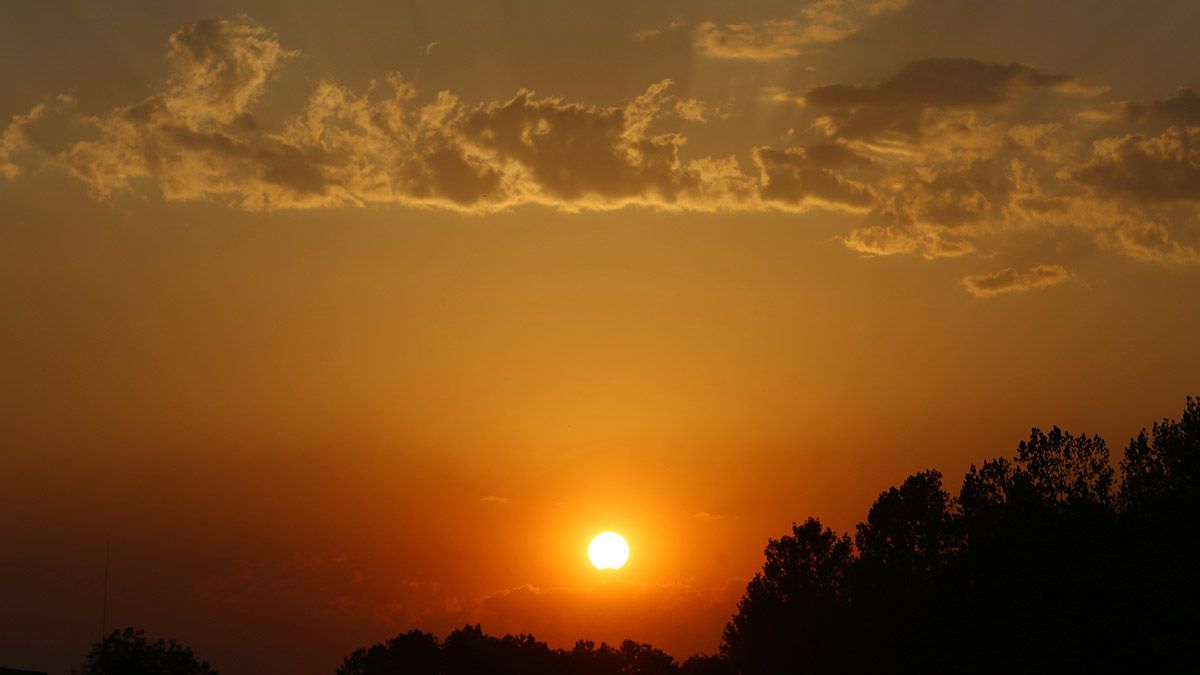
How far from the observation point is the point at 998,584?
67.9 meters

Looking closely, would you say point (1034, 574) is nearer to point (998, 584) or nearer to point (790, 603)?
point (998, 584)

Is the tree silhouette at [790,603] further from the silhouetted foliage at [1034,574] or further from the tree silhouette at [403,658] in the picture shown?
the tree silhouette at [403,658]

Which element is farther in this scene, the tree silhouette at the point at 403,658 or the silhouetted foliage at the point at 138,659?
the tree silhouette at the point at 403,658

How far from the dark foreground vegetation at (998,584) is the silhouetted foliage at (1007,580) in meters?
0.08

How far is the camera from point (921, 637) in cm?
7350

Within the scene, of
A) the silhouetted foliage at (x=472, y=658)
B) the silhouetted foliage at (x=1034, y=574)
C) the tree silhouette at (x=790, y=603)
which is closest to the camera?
the silhouetted foliage at (x=1034, y=574)

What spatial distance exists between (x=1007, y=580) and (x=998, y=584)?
2.05 ft

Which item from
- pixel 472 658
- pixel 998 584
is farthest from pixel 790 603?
pixel 472 658

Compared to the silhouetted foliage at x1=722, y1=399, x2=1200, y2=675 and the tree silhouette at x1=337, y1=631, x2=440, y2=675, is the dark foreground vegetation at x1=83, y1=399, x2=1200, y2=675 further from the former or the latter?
the tree silhouette at x1=337, y1=631, x2=440, y2=675

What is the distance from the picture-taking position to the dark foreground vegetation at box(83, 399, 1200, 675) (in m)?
60.9

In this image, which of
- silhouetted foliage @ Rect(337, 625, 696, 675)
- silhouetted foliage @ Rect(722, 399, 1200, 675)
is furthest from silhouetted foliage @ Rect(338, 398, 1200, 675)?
silhouetted foliage @ Rect(337, 625, 696, 675)

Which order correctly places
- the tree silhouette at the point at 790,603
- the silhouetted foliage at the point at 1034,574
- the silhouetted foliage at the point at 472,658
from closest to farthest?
the silhouetted foliage at the point at 1034,574 < the tree silhouette at the point at 790,603 < the silhouetted foliage at the point at 472,658

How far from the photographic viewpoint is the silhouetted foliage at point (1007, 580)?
60781 mm

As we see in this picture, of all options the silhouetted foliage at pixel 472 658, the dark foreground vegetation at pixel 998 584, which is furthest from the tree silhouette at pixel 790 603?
the silhouetted foliage at pixel 472 658
